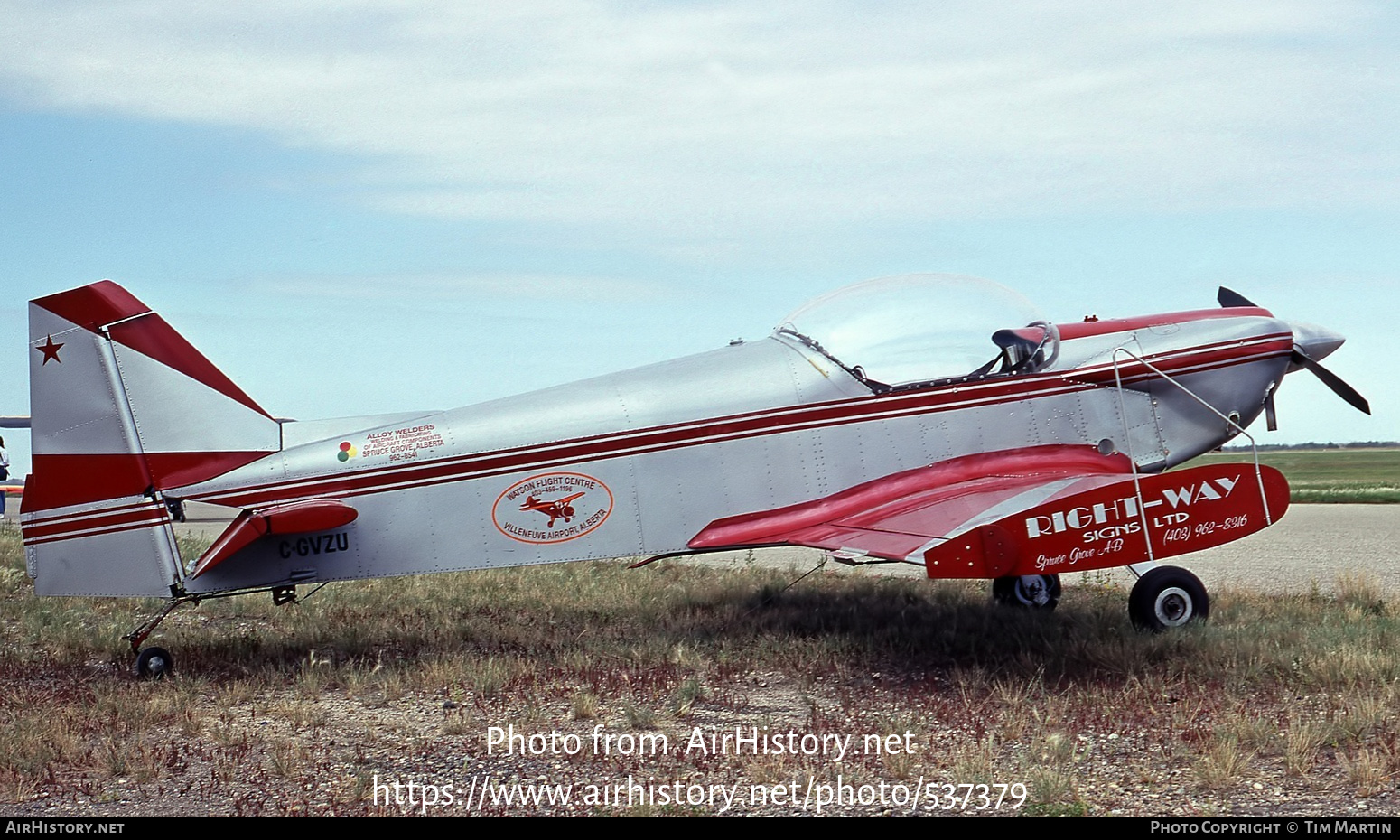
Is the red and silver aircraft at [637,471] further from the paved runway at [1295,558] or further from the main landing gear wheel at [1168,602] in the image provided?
the paved runway at [1295,558]

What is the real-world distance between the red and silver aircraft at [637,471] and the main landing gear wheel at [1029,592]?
1858 mm

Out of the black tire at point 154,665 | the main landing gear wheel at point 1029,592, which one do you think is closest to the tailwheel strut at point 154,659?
the black tire at point 154,665

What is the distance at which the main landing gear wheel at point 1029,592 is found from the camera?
31.3 feet

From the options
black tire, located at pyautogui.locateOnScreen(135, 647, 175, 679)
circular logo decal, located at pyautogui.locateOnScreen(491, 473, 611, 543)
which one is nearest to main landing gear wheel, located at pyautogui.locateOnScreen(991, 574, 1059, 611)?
circular logo decal, located at pyautogui.locateOnScreen(491, 473, 611, 543)

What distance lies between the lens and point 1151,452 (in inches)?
329

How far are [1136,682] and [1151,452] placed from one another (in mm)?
2598

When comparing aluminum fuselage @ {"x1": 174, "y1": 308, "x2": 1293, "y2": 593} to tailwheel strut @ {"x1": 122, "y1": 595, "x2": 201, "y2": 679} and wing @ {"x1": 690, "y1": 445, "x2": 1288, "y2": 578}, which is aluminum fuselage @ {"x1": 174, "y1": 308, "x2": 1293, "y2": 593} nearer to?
wing @ {"x1": 690, "y1": 445, "x2": 1288, "y2": 578}

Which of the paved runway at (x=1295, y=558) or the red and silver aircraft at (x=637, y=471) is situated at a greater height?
the red and silver aircraft at (x=637, y=471)

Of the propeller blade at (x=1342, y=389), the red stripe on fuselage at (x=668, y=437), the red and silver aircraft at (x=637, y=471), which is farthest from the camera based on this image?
the propeller blade at (x=1342, y=389)

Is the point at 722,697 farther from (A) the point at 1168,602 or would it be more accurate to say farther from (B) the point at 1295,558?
(B) the point at 1295,558

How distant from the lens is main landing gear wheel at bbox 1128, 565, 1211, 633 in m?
7.22

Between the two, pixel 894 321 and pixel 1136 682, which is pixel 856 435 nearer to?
pixel 894 321

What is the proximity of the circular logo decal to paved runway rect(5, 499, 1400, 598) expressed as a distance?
265 inches

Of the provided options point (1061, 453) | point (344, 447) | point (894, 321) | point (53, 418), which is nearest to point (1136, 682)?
point (1061, 453)
